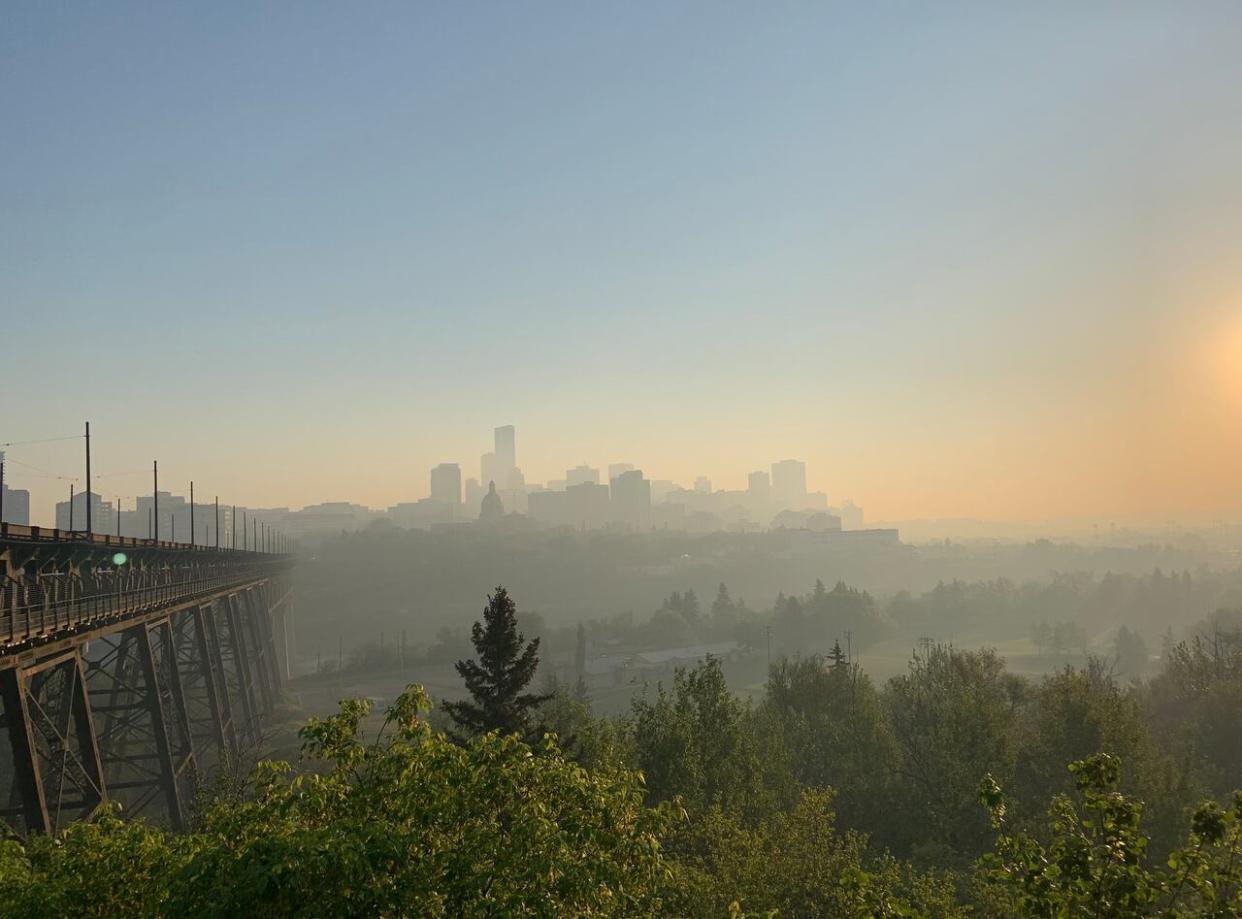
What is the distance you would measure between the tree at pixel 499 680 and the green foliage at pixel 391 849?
1375cm

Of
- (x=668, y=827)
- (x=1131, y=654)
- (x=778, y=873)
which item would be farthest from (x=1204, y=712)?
(x=1131, y=654)

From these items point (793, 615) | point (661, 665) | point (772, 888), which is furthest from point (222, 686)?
point (793, 615)

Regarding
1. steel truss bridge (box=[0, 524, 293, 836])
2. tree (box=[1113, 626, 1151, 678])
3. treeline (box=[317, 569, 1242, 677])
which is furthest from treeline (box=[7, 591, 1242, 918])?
tree (box=[1113, 626, 1151, 678])

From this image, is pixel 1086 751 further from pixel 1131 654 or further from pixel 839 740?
pixel 1131 654

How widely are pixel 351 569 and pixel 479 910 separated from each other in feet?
628

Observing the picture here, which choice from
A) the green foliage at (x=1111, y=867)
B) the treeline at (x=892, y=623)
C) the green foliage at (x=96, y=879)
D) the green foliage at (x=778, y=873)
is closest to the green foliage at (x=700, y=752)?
the green foliage at (x=778, y=873)

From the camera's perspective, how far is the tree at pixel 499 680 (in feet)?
83.7

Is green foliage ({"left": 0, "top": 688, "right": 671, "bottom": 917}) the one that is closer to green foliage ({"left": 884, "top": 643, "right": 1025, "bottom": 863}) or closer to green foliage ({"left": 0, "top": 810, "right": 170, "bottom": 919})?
green foliage ({"left": 0, "top": 810, "right": 170, "bottom": 919})

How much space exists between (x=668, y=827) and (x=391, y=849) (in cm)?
483

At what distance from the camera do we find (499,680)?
86.1ft

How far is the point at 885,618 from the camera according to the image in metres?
146

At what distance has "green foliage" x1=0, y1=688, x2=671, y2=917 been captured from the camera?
28.3ft

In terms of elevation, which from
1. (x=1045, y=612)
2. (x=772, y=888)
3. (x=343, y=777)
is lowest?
(x=1045, y=612)

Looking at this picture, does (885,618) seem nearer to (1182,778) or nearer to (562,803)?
(1182,778)
